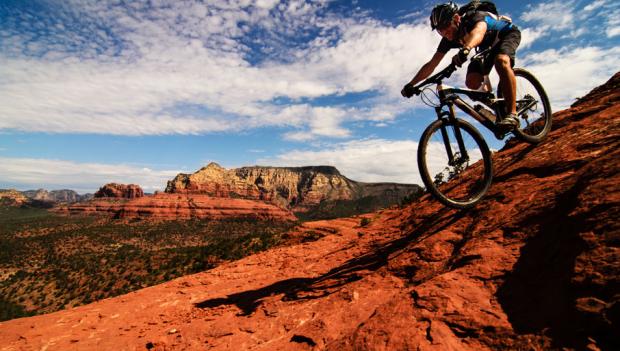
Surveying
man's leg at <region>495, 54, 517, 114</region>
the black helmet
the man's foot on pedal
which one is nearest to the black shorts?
man's leg at <region>495, 54, 517, 114</region>

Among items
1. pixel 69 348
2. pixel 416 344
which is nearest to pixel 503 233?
pixel 416 344

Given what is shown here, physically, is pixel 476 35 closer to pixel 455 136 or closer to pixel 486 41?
pixel 486 41

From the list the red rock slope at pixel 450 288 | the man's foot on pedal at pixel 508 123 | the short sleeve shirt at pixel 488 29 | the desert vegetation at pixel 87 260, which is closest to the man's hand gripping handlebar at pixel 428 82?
the short sleeve shirt at pixel 488 29

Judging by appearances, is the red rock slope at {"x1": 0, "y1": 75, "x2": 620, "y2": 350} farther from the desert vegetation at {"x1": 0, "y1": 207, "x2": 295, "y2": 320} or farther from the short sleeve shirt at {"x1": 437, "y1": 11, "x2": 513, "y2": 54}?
the desert vegetation at {"x1": 0, "y1": 207, "x2": 295, "y2": 320}

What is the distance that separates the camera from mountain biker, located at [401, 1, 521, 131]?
6211 mm

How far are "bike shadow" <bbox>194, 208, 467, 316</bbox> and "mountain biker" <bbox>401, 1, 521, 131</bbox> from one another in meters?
2.68

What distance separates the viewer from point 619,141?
6.08 m

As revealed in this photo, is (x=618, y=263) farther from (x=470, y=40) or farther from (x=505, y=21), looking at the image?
(x=505, y=21)

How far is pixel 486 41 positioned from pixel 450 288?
4972 millimetres

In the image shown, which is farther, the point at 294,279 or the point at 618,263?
the point at 294,279

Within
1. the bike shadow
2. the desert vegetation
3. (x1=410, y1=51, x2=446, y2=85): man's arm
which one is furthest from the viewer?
A: the desert vegetation

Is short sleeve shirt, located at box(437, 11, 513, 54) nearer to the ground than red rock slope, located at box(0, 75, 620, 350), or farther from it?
farther from it

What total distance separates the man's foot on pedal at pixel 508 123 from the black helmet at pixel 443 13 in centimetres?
214

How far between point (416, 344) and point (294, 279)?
5.07 metres
